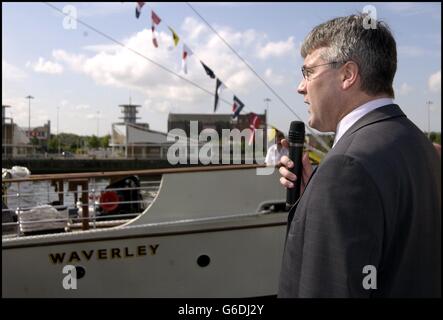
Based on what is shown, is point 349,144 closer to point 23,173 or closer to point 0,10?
point 0,10

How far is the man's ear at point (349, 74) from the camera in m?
1.37

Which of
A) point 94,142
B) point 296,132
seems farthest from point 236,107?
point 94,142

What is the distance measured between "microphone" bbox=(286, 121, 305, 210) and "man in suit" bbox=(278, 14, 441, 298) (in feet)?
1.40

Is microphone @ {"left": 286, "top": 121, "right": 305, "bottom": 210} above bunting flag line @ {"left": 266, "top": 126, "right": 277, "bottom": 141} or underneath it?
underneath

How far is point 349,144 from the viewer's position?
1219mm

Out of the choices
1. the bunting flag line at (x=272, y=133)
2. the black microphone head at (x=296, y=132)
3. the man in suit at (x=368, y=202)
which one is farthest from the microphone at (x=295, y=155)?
the bunting flag line at (x=272, y=133)

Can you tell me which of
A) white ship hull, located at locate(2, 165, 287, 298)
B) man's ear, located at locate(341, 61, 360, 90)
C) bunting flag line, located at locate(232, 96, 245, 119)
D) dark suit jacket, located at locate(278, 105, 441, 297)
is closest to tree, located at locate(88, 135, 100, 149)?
bunting flag line, located at locate(232, 96, 245, 119)

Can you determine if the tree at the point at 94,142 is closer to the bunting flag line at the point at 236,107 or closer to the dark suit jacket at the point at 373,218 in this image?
the bunting flag line at the point at 236,107

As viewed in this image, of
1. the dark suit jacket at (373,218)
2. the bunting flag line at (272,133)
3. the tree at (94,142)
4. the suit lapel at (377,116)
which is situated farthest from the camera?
the tree at (94,142)

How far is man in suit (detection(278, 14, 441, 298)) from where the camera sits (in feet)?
3.74

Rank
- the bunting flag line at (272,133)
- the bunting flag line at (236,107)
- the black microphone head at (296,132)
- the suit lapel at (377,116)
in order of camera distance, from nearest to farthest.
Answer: the suit lapel at (377,116)
the black microphone head at (296,132)
the bunting flag line at (272,133)
the bunting flag line at (236,107)

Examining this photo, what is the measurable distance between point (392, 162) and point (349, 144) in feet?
0.39

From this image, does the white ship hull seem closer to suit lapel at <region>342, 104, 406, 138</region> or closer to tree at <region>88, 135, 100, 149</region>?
suit lapel at <region>342, 104, 406, 138</region>

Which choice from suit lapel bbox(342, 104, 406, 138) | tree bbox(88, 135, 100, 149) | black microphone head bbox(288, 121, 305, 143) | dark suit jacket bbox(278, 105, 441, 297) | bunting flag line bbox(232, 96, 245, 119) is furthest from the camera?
tree bbox(88, 135, 100, 149)
